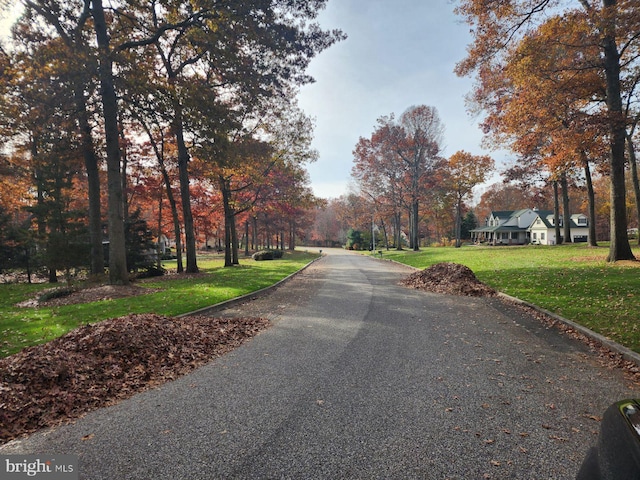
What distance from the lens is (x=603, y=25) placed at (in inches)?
405

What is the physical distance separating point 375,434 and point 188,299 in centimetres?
832

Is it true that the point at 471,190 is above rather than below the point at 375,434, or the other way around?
above

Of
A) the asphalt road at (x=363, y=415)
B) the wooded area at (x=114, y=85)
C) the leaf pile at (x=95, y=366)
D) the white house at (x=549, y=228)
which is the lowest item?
the asphalt road at (x=363, y=415)

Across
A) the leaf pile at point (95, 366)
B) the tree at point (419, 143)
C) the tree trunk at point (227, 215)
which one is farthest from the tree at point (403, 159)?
the leaf pile at point (95, 366)

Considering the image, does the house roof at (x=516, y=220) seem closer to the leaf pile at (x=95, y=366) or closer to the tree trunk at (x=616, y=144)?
the tree trunk at (x=616, y=144)

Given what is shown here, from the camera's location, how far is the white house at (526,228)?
4897cm

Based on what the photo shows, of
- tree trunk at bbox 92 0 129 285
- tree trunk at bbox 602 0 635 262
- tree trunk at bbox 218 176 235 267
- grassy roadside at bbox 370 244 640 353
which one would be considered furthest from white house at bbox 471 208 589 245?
tree trunk at bbox 92 0 129 285

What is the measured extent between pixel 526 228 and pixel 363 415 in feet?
204

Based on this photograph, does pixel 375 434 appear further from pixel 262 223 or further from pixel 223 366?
pixel 262 223

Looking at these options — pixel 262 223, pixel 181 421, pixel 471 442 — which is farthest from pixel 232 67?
pixel 262 223

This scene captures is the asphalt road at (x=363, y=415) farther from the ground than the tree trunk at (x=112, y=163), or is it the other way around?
the tree trunk at (x=112, y=163)

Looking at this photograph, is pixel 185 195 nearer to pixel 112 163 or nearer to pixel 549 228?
pixel 112 163

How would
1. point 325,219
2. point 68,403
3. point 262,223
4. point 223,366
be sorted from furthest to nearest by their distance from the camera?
point 325,219 < point 262,223 < point 223,366 < point 68,403

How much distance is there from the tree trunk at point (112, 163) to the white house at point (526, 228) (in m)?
52.7
